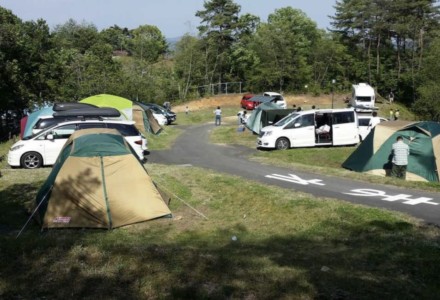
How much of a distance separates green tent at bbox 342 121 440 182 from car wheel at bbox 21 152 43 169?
11.3 m

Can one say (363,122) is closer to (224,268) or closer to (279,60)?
(224,268)

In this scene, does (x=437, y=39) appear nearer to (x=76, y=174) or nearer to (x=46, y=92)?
(x=46, y=92)

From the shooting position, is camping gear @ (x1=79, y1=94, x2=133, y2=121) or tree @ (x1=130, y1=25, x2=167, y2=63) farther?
tree @ (x1=130, y1=25, x2=167, y2=63)

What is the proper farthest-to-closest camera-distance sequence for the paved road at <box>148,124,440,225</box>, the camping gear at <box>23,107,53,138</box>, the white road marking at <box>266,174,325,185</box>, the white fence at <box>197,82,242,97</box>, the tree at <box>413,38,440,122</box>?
1. the white fence at <box>197,82,242,97</box>
2. the tree at <box>413,38,440,122</box>
3. the camping gear at <box>23,107,53,138</box>
4. the white road marking at <box>266,174,325,185</box>
5. the paved road at <box>148,124,440,225</box>

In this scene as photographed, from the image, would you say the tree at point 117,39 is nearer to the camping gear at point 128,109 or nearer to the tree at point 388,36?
the tree at point 388,36

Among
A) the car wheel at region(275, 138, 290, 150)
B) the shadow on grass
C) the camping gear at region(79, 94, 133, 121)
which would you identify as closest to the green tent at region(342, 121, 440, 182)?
the car wheel at region(275, 138, 290, 150)

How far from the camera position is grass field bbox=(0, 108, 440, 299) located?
5922 millimetres

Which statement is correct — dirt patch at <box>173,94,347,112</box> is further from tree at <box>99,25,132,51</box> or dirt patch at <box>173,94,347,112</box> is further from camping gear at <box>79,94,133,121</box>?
tree at <box>99,25,132,51</box>

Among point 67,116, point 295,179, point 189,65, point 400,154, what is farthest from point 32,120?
point 189,65

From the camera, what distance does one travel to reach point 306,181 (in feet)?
47.8

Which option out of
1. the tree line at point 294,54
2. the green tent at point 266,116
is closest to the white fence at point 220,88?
the tree line at point 294,54

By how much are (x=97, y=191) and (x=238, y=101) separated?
4519 cm

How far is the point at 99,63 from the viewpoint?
46.3 metres

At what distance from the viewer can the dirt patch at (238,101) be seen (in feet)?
174
